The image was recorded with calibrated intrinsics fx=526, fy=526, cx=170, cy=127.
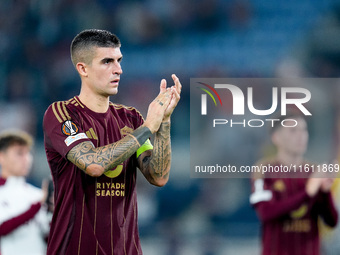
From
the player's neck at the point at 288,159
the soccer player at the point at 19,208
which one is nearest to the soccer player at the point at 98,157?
the soccer player at the point at 19,208

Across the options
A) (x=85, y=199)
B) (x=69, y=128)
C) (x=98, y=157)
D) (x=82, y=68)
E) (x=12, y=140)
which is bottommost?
(x=85, y=199)

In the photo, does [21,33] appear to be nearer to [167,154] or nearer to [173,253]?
[173,253]

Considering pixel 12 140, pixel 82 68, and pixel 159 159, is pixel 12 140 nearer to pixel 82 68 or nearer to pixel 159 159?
pixel 82 68

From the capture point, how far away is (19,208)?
488 cm

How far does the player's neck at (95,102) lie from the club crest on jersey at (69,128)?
0.16 metres

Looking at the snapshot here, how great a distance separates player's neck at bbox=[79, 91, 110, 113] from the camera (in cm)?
256

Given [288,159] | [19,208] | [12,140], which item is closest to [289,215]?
[288,159]

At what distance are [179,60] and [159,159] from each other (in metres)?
4.85

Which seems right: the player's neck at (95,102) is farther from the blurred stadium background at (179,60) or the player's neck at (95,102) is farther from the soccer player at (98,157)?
the blurred stadium background at (179,60)

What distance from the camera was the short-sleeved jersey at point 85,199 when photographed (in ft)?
7.74

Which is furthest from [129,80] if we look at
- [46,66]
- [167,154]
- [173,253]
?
[167,154]

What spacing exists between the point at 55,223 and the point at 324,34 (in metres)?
5.83

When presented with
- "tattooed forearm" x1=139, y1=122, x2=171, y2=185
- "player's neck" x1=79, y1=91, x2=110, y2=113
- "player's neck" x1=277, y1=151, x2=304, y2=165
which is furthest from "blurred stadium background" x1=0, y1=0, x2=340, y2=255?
"player's neck" x1=79, y1=91, x2=110, y2=113

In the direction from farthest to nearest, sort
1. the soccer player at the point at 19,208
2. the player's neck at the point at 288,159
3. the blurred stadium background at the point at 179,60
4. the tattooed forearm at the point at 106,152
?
the blurred stadium background at the point at 179,60
the player's neck at the point at 288,159
the soccer player at the point at 19,208
the tattooed forearm at the point at 106,152
